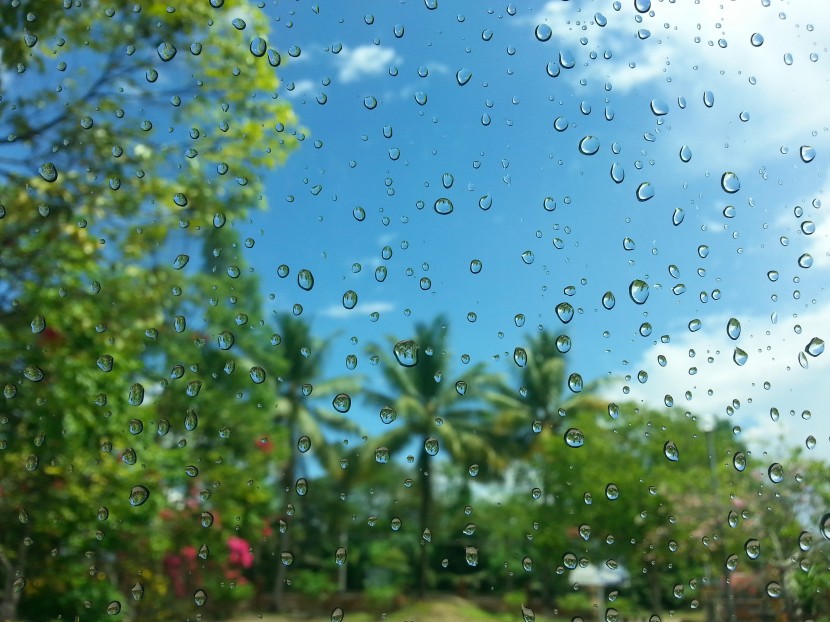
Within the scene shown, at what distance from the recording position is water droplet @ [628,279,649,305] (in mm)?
797

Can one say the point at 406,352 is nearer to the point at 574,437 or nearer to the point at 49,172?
the point at 574,437

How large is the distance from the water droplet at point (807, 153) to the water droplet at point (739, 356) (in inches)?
8.9

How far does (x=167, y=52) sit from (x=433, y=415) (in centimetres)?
90

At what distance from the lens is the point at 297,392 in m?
1.05

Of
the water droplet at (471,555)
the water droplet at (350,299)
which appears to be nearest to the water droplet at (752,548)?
the water droplet at (471,555)

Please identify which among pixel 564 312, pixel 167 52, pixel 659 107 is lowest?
pixel 564 312

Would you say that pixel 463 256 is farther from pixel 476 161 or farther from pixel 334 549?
pixel 334 549

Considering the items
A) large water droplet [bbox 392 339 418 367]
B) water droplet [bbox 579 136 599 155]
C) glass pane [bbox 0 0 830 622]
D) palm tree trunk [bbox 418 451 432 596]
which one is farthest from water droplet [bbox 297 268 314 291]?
water droplet [bbox 579 136 599 155]

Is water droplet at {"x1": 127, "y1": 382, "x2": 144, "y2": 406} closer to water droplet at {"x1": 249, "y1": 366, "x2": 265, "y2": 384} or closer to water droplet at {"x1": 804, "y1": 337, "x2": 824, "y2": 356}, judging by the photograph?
water droplet at {"x1": 249, "y1": 366, "x2": 265, "y2": 384}

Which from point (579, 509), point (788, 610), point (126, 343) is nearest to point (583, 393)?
point (579, 509)

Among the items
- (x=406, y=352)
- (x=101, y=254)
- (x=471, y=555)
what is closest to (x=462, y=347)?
→ (x=406, y=352)

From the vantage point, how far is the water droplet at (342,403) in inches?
34.6

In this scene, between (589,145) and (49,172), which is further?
(49,172)

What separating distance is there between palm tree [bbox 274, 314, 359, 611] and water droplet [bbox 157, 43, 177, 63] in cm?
64
